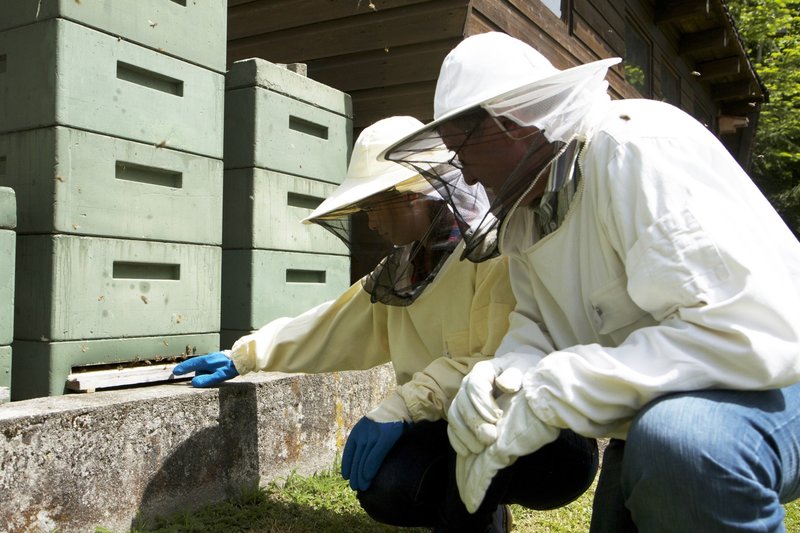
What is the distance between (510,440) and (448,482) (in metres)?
0.51

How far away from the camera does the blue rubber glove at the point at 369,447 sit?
197 cm

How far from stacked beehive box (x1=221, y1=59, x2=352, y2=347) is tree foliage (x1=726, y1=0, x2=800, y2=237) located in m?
12.1

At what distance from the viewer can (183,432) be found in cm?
235

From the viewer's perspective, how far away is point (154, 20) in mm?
2590

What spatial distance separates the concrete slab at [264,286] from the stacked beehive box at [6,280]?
0.98 m

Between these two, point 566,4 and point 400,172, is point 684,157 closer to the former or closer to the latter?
point 400,172

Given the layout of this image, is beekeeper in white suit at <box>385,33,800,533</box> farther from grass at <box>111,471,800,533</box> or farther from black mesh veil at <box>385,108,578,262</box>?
grass at <box>111,471,800,533</box>

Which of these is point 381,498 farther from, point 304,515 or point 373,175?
point 373,175

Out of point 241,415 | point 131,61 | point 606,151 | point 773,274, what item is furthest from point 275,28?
point 773,274

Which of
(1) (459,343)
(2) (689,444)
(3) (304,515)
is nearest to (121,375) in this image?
(3) (304,515)

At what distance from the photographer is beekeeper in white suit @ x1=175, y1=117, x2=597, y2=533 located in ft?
6.37

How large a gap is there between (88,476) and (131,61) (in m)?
1.29

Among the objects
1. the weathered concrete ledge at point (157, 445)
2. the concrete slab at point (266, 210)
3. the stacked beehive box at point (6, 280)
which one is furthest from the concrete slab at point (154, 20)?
the weathered concrete ledge at point (157, 445)

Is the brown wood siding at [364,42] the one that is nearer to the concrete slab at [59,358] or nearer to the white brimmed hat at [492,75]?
the concrete slab at [59,358]
